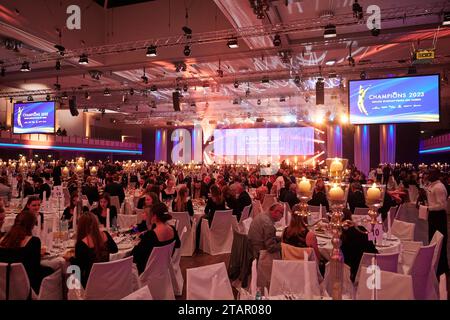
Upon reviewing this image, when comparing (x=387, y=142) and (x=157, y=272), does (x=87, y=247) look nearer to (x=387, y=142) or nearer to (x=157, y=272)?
(x=157, y=272)

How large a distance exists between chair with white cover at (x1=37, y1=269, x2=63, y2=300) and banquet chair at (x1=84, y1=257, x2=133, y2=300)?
55 cm

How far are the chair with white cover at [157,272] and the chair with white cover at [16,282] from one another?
1.02m

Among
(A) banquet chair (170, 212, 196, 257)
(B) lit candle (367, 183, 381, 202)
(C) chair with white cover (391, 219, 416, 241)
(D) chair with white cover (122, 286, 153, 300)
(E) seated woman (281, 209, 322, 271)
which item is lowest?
(A) banquet chair (170, 212, 196, 257)

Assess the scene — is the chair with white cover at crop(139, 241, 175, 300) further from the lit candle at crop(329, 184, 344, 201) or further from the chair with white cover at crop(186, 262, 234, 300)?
the lit candle at crop(329, 184, 344, 201)

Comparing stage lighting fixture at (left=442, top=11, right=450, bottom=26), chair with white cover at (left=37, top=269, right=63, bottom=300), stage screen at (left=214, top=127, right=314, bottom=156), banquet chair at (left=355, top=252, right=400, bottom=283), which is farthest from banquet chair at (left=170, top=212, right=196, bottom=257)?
stage screen at (left=214, top=127, right=314, bottom=156)

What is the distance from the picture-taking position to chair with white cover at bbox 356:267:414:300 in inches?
99.9

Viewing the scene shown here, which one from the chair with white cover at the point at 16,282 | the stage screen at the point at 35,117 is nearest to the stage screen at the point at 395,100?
the chair with white cover at the point at 16,282

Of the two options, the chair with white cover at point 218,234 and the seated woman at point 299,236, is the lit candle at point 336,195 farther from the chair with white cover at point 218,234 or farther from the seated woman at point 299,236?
the chair with white cover at point 218,234

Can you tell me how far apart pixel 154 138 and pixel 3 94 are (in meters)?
15.4

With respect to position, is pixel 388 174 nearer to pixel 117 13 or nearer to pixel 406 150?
pixel 406 150

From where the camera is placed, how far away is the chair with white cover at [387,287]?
8.32ft

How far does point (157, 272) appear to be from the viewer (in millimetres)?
3637

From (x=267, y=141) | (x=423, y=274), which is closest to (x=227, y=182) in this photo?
(x=423, y=274)

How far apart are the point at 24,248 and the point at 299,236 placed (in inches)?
106
